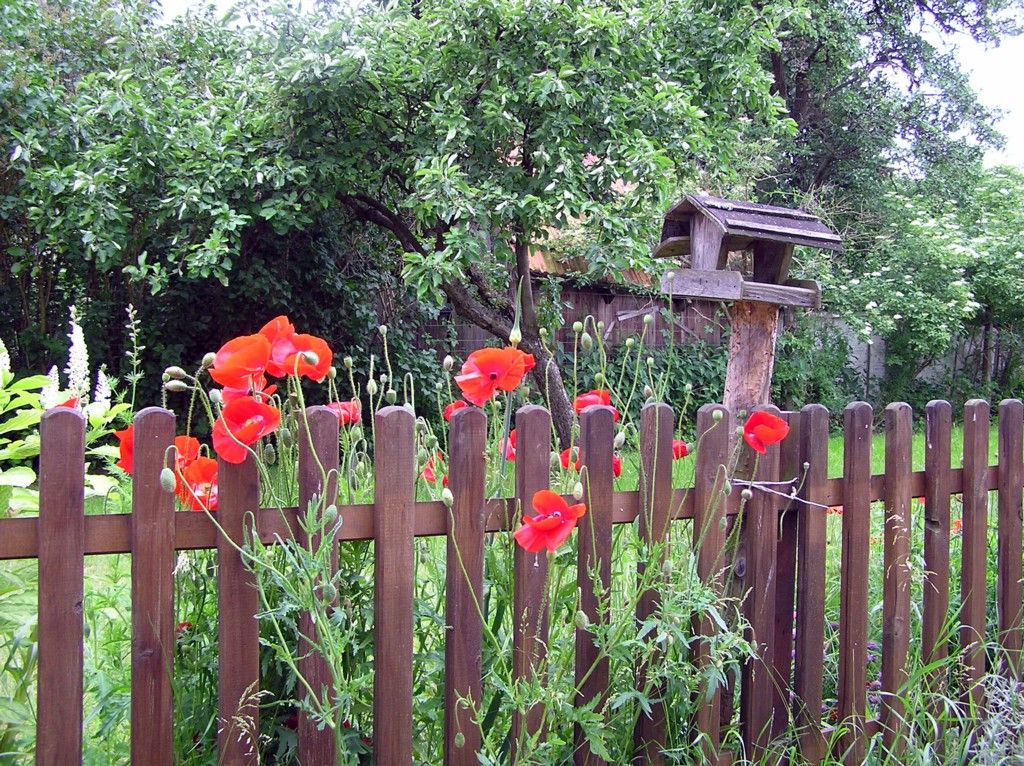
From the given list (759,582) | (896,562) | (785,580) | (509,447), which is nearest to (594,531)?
(509,447)

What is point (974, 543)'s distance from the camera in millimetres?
2469

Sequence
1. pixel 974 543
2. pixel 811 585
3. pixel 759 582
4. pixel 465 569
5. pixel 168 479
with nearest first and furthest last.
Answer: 1. pixel 168 479
2. pixel 465 569
3. pixel 759 582
4. pixel 811 585
5. pixel 974 543

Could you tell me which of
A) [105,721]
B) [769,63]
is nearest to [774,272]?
[105,721]

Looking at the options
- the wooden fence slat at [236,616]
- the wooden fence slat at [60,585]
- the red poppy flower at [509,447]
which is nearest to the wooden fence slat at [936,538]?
the red poppy flower at [509,447]

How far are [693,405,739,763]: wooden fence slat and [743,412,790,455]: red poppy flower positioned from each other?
0.09 m

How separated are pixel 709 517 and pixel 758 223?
4.59 feet

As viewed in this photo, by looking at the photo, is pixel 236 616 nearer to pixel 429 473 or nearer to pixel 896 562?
pixel 429 473

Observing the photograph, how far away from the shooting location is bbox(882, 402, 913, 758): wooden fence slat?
222 centimetres

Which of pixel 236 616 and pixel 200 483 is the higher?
pixel 200 483

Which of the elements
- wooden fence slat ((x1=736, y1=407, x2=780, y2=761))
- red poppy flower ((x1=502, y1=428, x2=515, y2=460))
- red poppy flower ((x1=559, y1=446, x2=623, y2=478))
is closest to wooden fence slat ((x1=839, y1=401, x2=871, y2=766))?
wooden fence slat ((x1=736, y1=407, x2=780, y2=761))

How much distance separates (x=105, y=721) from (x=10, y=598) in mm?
286

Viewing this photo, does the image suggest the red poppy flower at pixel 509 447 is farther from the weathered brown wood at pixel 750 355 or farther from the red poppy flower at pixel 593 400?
the weathered brown wood at pixel 750 355

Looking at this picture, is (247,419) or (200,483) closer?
(247,419)

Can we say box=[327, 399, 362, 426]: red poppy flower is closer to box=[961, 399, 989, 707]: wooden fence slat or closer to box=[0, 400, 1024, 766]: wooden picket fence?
box=[0, 400, 1024, 766]: wooden picket fence
